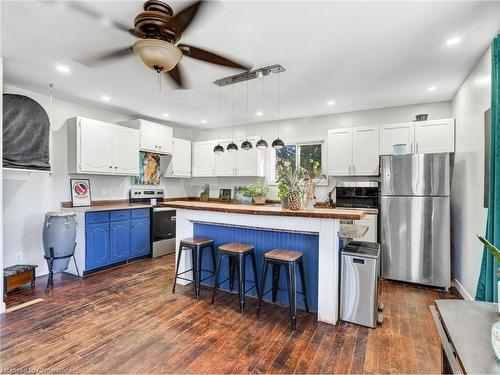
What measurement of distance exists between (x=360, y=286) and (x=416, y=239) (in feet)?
5.41

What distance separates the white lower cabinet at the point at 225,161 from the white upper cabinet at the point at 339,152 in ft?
4.88

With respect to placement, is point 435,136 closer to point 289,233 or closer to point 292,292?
point 289,233

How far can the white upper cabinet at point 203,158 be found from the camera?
240 inches

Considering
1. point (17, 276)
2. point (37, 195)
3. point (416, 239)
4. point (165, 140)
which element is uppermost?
point (165, 140)

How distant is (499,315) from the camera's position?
114cm

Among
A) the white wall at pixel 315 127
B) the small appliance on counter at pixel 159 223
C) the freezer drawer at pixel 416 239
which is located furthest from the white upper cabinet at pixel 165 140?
the freezer drawer at pixel 416 239

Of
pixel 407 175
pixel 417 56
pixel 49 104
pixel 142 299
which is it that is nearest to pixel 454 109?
pixel 407 175

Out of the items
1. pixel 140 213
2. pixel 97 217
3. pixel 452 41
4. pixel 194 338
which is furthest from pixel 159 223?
pixel 452 41

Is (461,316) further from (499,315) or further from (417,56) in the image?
(417,56)

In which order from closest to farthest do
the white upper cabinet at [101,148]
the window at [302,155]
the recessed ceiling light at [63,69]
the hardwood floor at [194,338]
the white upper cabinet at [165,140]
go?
the hardwood floor at [194,338], the recessed ceiling light at [63,69], the white upper cabinet at [101,148], the window at [302,155], the white upper cabinet at [165,140]

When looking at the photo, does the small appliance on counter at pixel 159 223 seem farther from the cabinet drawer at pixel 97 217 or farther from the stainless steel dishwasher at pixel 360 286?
the stainless steel dishwasher at pixel 360 286

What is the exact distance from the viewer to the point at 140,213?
4820 millimetres

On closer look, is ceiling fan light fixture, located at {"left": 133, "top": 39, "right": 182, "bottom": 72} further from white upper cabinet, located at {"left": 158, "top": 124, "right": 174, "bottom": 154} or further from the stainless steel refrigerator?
white upper cabinet, located at {"left": 158, "top": 124, "right": 174, "bottom": 154}

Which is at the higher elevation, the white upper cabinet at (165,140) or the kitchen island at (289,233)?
the white upper cabinet at (165,140)
